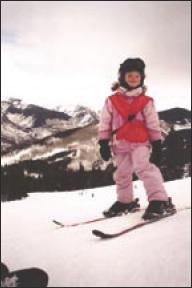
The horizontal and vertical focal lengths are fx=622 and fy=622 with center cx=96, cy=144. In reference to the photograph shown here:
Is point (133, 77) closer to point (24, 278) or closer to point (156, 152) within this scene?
point (156, 152)

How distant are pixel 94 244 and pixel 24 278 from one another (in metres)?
0.12

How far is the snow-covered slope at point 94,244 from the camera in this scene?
86cm

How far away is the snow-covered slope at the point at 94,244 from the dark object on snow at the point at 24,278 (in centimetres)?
1

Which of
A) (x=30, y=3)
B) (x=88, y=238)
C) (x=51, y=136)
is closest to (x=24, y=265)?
(x=88, y=238)

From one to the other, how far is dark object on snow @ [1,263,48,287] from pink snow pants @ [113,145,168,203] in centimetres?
19

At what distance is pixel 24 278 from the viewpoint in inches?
36.9

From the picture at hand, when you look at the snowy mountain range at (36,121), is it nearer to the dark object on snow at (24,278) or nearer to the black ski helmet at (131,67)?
the black ski helmet at (131,67)

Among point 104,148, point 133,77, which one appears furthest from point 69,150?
point 133,77

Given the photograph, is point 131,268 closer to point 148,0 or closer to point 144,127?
point 144,127

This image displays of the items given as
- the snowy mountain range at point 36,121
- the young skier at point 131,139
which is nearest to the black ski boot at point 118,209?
the young skier at point 131,139

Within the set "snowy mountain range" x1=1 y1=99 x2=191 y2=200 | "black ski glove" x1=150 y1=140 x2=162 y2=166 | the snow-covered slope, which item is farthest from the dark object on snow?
"black ski glove" x1=150 y1=140 x2=162 y2=166

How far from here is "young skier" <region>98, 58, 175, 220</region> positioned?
0.97 m

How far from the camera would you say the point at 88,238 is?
96 centimetres

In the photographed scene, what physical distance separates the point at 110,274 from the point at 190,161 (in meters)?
0.26
